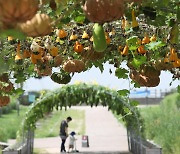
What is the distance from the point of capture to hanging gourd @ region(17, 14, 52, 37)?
6.46ft

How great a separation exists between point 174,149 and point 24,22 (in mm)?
11863

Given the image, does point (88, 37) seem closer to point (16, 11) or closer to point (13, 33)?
point (13, 33)

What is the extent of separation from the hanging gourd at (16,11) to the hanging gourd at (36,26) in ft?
0.36

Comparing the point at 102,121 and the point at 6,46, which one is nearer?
the point at 6,46

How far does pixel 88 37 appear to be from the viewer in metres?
4.47

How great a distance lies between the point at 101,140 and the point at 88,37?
17670 millimetres

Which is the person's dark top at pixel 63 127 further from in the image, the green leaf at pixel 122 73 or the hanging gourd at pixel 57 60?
the green leaf at pixel 122 73

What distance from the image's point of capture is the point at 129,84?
5508 mm

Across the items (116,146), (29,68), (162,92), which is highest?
(162,92)

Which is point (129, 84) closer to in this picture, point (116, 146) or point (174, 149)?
point (174, 149)

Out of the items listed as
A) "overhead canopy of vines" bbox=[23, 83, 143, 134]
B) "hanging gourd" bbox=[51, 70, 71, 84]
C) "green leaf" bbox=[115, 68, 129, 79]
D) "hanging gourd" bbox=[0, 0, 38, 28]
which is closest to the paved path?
"overhead canopy of vines" bbox=[23, 83, 143, 134]

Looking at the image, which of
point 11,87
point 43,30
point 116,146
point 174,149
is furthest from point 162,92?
point 43,30

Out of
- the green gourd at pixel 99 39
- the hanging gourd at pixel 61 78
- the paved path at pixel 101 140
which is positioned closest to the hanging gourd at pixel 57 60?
the hanging gourd at pixel 61 78

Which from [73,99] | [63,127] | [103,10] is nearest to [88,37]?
[103,10]
